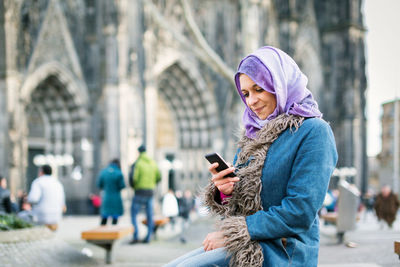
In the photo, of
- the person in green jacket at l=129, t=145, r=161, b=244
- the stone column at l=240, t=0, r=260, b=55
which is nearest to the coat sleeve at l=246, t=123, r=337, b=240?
the person in green jacket at l=129, t=145, r=161, b=244

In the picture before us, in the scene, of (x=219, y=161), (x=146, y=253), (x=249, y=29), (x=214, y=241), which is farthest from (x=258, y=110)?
(x=249, y=29)

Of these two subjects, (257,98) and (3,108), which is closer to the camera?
(257,98)

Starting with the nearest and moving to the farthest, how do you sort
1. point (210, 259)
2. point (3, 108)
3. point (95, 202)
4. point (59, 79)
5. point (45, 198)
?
point (210, 259) → point (45, 198) → point (3, 108) → point (95, 202) → point (59, 79)

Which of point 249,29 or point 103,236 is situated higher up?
point 249,29

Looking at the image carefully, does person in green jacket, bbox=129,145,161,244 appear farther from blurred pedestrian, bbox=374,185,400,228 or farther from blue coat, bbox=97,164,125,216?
blurred pedestrian, bbox=374,185,400,228

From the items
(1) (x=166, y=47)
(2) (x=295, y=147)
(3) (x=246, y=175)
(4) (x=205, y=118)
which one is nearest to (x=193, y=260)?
(3) (x=246, y=175)

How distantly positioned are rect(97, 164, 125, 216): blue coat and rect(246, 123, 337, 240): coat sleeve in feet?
19.8

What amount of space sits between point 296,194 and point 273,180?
14 centimetres

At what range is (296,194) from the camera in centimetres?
165

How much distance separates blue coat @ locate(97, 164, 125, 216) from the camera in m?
7.52

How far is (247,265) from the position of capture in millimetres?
1672

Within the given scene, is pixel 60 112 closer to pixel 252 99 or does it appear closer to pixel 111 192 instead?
pixel 111 192

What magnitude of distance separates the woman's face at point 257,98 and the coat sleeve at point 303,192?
9.7 inches

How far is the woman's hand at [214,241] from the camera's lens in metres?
1.76
